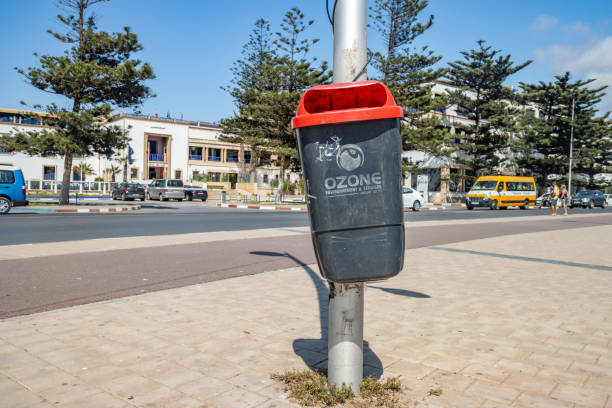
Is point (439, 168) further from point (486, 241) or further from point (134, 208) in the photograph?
point (486, 241)

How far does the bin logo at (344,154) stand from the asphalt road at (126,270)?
11.8 feet

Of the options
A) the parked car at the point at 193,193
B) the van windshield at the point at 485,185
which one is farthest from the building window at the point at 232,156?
the van windshield at the point at 485,185

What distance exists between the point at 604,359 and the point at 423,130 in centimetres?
3342

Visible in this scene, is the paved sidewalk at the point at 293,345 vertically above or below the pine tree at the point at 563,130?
below

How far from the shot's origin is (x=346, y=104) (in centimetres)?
252

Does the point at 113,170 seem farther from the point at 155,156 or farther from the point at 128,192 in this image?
the point at 128,192

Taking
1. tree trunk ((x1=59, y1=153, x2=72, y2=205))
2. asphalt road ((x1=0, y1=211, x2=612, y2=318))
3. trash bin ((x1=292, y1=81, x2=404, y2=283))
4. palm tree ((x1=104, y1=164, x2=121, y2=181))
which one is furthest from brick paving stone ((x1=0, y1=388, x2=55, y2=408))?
palm tree ((x1=104, y1=164, x2=121, y2=181))

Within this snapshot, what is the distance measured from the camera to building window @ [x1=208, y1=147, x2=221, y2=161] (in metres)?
67.1

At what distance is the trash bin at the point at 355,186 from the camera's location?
2.44 meters

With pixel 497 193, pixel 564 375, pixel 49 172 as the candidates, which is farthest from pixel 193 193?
pixel 564 375

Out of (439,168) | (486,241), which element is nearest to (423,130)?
(439,168)

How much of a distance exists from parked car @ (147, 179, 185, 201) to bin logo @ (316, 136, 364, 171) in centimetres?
3642

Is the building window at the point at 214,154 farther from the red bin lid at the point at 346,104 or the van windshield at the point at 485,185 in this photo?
the red bin lid at the point at 346,104

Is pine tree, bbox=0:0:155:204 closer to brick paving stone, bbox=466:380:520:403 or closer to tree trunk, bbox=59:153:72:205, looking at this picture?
tree trunk, bbox=59:153:72:205
